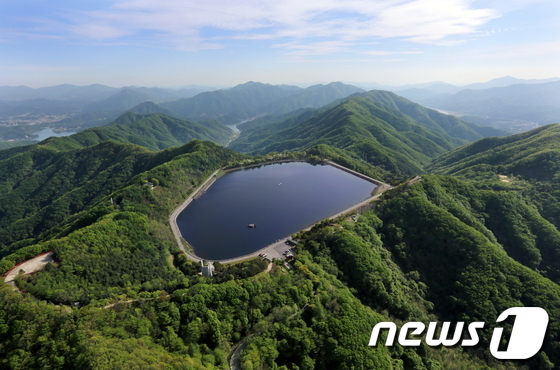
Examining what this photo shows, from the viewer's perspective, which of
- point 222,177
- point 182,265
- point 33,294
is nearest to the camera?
point 33,294

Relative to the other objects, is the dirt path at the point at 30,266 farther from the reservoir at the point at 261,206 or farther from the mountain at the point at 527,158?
the mountain at the point at 527,158

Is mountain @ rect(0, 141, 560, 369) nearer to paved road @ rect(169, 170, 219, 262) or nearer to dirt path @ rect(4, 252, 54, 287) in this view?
dirt path @ rect(4, 252, 54, 287)

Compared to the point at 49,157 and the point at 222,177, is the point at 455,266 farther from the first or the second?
the point at 49,157

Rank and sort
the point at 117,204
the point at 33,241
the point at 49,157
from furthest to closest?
the point at 49,157
the point at 33,241
the point at 117,204

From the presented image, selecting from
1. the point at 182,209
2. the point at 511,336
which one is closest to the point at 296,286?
the point at 511,336

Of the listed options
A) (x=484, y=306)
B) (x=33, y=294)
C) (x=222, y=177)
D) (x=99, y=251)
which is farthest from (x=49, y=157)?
(x=484, y=306)

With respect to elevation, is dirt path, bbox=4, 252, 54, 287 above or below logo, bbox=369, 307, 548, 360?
above

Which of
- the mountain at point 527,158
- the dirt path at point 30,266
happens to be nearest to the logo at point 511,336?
the dirt path at point 30,266

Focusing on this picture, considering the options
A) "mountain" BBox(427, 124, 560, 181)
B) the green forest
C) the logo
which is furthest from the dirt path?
"mountain" BBox(427, 124, 560, 181)
